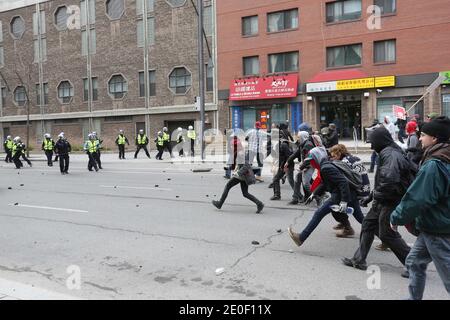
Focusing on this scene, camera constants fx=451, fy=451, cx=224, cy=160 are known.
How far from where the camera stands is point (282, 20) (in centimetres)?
3119

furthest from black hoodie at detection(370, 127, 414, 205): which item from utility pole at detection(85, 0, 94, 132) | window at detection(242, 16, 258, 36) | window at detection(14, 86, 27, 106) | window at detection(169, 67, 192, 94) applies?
window at detection(14, 86, 27, 106)

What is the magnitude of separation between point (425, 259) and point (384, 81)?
83.5ft

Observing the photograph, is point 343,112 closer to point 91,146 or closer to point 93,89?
point 91,146

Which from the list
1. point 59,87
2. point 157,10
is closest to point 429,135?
point 157,10

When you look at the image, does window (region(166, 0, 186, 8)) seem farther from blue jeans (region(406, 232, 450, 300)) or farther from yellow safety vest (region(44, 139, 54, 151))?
blue jeans (region(406, 232, 450, 300))

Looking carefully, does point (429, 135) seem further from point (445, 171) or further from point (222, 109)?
point (222, 109)

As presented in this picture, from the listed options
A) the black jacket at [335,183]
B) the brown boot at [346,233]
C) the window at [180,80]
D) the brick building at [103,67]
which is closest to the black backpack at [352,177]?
the black jacket at [335,183]

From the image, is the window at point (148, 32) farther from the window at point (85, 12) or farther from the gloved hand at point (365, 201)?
the gloved hand at point (365, 201)

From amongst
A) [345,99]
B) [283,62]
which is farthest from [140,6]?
[345,99]

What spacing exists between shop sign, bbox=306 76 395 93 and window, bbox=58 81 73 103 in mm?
24202

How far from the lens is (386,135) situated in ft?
15.9

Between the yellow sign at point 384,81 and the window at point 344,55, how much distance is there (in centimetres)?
194

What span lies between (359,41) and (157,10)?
55.3 ft

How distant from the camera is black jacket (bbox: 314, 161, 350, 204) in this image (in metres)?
5.90
